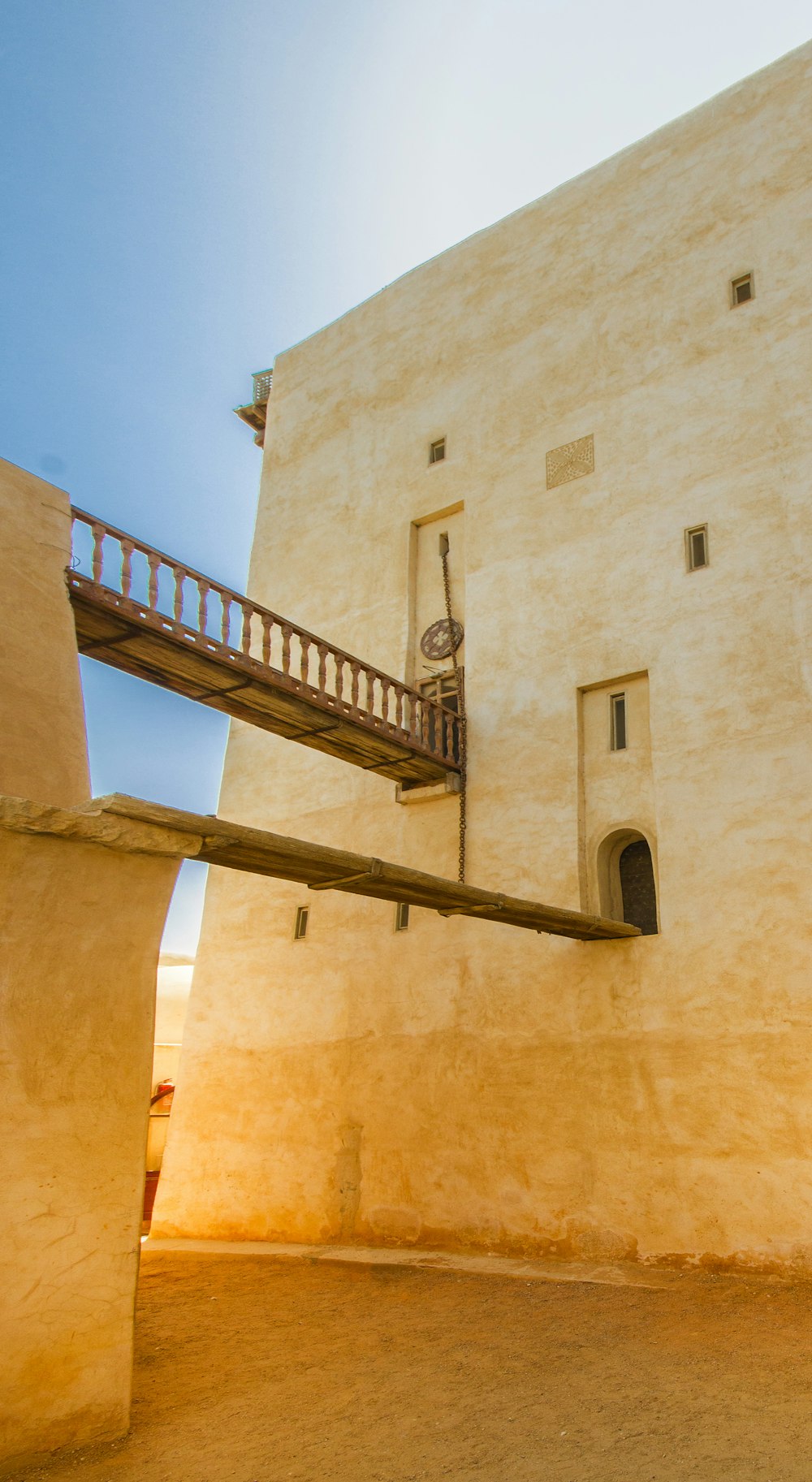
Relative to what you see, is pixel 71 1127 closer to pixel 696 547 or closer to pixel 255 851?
Result: pixel 255 851

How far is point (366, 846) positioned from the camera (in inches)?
607

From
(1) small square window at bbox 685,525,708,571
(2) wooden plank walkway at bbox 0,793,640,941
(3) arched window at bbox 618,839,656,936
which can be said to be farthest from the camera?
(1) small square window at bbox 685,525,708,571

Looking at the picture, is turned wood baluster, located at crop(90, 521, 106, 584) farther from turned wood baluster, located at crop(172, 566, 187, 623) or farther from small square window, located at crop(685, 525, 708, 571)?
small square window, located at crop(685, 525, 708, 571)

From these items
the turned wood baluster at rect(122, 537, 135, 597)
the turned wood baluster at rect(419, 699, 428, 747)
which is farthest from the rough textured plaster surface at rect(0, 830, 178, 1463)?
the turned wood baluster at rect(419, 699, 428, 747)

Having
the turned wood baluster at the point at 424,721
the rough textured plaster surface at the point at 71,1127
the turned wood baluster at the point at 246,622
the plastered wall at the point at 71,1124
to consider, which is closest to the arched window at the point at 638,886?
the turned wood baluster at the point at 424,721

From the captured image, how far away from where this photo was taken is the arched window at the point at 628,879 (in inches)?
499

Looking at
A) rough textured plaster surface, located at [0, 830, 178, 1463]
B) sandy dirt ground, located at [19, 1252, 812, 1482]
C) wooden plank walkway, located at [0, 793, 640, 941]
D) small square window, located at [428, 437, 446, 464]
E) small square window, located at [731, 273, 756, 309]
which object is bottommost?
sandy dirt ground, located at [19, 1252, 812, 1482]

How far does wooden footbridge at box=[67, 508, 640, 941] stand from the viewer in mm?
6934

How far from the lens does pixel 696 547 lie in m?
13.3

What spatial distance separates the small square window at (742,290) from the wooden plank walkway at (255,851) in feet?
27.9

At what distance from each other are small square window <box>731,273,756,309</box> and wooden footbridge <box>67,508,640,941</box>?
669 cm

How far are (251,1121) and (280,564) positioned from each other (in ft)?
30.7

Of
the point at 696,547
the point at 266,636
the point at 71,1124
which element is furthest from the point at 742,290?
the point at 71,1124

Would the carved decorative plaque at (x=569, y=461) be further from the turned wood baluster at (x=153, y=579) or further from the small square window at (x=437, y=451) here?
the turned wood baluster at (x=153, y=579)
